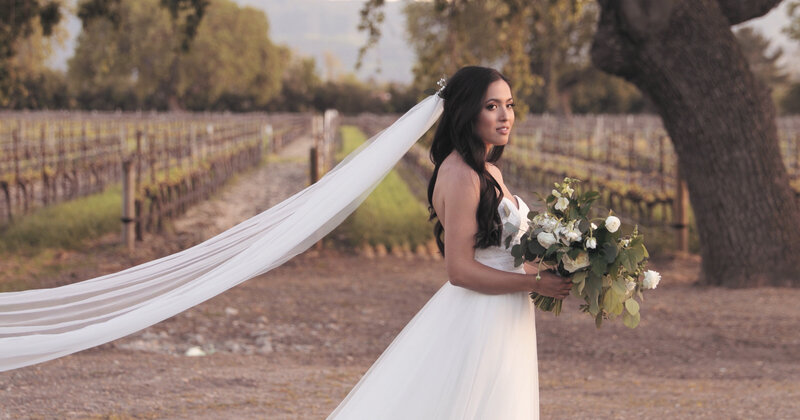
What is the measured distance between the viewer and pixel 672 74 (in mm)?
8391

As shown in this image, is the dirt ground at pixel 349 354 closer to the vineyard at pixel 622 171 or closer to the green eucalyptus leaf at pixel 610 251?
the vineyard at pixel 622 171

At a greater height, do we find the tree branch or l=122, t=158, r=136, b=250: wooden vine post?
the tree branch

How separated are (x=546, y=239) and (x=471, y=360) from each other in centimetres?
54

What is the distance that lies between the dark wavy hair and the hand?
0.68ft

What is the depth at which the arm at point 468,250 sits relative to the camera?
2.98 meters

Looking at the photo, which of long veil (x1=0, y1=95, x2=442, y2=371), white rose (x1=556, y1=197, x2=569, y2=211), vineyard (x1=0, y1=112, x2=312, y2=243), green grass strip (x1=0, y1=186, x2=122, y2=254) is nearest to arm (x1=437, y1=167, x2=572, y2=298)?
white rose (x1=556, y1=197, x2=569, y2=211)

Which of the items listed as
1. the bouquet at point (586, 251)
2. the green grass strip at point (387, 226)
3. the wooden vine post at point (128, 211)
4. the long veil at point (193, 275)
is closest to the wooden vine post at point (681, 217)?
the green grass strip at point (387, 226)

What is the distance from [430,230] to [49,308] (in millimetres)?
8755

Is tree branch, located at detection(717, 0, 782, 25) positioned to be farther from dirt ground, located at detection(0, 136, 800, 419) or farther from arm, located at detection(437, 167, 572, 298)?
arm, located at detection(437, 167, 572, 298)

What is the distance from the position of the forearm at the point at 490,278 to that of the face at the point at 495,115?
45cm

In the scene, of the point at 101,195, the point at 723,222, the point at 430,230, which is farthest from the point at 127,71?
the point at 723,222

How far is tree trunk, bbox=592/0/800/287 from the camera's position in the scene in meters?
8.35

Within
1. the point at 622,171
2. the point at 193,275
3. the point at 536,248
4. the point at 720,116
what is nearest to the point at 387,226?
the point at 720,116

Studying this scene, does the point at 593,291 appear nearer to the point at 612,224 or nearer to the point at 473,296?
the point at 612,224
